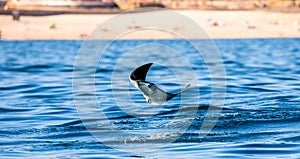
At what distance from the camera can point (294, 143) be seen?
39.8 feet

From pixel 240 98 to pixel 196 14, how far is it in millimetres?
48276

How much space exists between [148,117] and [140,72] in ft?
10.4

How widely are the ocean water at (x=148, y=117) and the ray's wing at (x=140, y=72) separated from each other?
109 cm

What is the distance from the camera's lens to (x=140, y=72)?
502 inches

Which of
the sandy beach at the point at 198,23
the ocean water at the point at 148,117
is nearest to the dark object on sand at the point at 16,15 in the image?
the sandy beach at the point at 198,23

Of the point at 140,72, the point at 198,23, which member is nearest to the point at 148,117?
the point at 140,72

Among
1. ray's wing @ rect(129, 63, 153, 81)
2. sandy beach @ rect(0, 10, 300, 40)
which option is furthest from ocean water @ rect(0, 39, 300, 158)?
sandy beach @ rect(0, 10, 300, 40)

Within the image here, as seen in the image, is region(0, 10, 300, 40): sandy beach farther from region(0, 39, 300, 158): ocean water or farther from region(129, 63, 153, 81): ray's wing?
region(129, 63, 153, 81): ray's wing

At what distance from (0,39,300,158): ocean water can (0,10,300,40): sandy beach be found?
31788 millimetres

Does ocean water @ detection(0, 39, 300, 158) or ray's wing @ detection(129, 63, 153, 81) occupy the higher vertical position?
ray's wing @ detection(129, 63, 153, 81)

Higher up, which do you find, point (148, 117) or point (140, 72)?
point (140, 72)

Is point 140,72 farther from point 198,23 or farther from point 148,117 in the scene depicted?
point 198,23

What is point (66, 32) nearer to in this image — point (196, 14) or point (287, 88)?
point (196, 14)

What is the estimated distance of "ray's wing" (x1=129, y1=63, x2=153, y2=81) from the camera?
12.7 meters
